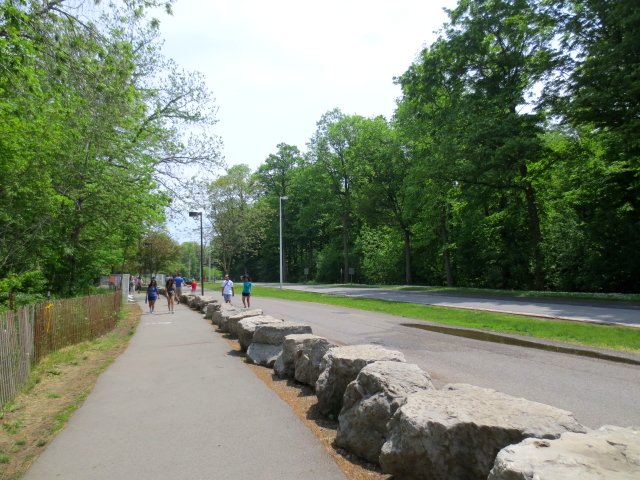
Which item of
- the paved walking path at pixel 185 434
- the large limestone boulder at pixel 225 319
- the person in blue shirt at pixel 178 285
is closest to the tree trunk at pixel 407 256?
the person in blue shirt at pixel 178 285

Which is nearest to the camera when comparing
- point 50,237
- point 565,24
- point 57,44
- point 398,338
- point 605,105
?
point 57,44

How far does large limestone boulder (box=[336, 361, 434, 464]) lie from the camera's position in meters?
4.02

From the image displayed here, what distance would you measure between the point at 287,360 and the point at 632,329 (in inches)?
380

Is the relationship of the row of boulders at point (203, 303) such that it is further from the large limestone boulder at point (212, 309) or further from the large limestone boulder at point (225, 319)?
the large limestone boulder at point (225, 319)

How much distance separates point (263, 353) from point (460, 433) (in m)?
6.11

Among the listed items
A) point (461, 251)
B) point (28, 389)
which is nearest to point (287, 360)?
point (28, 389)

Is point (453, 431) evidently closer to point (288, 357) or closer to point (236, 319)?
point (288, 357)

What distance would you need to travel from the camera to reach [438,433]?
311 centimetres

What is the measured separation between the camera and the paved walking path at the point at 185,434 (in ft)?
13.4

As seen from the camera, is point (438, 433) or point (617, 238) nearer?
point (438, 433)

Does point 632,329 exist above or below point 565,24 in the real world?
below

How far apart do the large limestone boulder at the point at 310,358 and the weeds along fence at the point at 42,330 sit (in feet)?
14.0

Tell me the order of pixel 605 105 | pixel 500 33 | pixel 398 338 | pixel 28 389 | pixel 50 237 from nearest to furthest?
1. pixel 28 389
2. pixel 398 338
3. pixel 50 237
4. pixel 605 105
5. pixel 500 33

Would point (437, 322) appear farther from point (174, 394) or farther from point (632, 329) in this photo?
point (174, 394)
